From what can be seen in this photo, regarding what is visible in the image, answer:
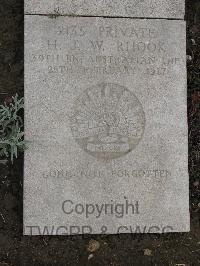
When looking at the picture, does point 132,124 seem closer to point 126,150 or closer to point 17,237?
point 126,150

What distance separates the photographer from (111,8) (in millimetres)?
4199

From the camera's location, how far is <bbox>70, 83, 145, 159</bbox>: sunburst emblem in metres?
4.08

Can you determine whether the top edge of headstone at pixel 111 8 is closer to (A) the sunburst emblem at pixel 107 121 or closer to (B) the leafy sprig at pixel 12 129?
(A) the sunburst emblem at pixel 107 121

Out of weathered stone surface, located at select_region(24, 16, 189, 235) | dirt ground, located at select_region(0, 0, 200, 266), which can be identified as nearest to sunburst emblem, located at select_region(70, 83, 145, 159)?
weathered stone surface, located at select_region(24, 16, 189, 235)

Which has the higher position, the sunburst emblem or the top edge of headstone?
the top edge of headstone

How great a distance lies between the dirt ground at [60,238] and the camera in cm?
414

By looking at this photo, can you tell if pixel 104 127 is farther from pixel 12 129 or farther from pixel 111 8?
pixel 111 8

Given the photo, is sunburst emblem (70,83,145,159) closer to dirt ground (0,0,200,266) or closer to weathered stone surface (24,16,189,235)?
weathered stone surface (24,16,189,235)

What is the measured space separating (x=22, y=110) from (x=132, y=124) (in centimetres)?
97

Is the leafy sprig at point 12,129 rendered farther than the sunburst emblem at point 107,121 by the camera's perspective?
No

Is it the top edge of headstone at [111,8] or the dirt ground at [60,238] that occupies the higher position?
the top edge of headstone at [111,8]

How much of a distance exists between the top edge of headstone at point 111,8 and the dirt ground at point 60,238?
1.11ft

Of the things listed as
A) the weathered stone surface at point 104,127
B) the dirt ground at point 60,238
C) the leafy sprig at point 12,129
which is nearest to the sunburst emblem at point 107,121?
the weathered stone surface at point 104,127

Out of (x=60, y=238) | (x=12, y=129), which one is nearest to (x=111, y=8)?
(x=12, y=129)
